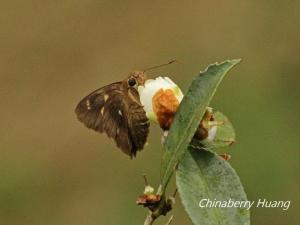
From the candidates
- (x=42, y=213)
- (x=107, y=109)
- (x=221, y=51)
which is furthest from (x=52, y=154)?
(x=107, y=109)

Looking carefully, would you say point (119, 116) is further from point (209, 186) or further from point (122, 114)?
point (209, 186)

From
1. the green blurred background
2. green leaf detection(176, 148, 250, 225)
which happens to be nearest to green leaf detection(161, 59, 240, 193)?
green leaf detection(176, 148, 250, 225)

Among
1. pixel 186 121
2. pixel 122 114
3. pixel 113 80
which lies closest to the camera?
pixel 186 121

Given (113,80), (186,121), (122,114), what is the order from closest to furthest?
1. (186,121)
2. (122,114)
3. (113,80)

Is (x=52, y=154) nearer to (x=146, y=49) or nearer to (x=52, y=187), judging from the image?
(x=52, y=187)

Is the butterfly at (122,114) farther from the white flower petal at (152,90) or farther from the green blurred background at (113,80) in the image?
the green blurred background at (113,80)

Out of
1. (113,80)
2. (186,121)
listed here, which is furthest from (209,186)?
(113,80)

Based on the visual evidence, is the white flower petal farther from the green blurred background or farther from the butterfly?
the green blurred background
